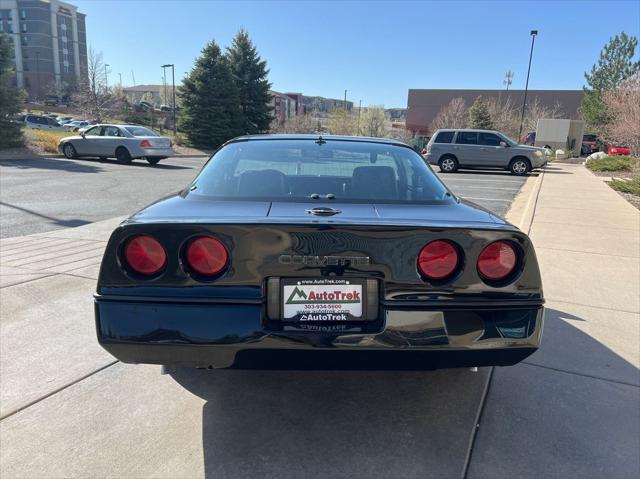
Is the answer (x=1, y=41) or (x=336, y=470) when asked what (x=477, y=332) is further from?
(x=1, y=41)

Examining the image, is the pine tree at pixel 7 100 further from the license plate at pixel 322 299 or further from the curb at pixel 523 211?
the license plate at pixel 322 299

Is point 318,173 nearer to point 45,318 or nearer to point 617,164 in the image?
point 45,318

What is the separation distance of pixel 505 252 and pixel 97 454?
2069 mm

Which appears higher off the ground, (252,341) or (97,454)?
(252,341)

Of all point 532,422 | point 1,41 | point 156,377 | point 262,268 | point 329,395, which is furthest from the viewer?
point 1,41

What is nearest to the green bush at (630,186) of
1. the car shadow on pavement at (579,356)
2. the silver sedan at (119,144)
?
the car shadow on pavement at (579,356)

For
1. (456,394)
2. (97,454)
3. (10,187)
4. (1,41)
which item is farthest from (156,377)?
(1,41)

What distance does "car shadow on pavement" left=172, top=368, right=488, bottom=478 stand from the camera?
213cm

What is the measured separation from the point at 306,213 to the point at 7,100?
1963cm

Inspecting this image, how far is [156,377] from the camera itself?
9.52ft

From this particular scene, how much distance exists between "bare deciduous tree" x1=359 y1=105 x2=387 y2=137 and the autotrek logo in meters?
62.4

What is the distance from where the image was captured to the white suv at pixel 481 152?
61.3 ft

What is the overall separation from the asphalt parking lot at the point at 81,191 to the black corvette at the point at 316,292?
5.36 m

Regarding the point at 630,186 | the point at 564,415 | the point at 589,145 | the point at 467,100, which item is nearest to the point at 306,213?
the point at 564,415
